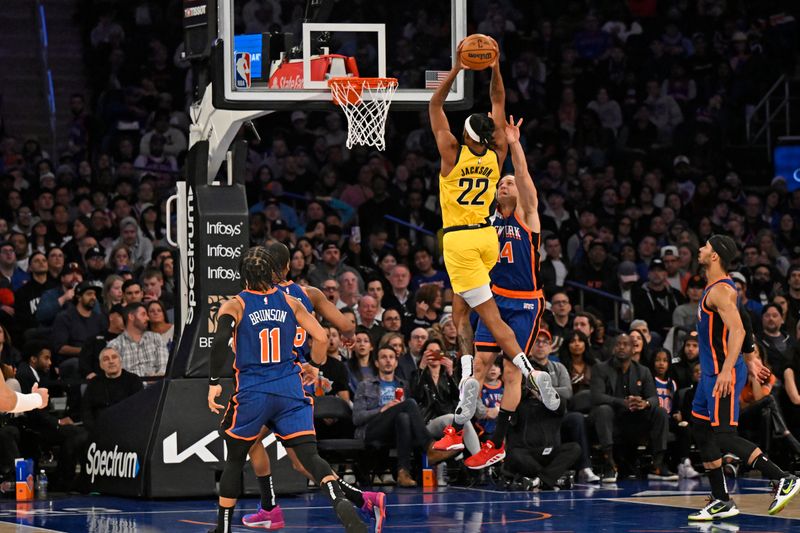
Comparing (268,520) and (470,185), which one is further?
(268,520)

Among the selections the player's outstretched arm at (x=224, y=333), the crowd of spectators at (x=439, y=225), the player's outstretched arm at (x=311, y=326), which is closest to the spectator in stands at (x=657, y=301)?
the crowd of spectators at (x=439, y=225)

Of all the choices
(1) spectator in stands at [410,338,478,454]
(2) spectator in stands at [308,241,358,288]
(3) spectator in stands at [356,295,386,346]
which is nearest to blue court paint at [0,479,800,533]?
(1) spectator in stands at [410,338,478,454]

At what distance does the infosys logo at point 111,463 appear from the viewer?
13.8m

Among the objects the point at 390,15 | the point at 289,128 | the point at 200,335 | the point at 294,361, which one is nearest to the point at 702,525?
the point at 294,361

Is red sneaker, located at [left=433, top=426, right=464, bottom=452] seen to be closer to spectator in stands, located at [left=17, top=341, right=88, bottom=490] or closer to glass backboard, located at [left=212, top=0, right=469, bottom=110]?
glass backboard, located at [left=212, top=0, right=469, bottom=110]

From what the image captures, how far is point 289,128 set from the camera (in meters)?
21.8

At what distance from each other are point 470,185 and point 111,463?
4.92 meters

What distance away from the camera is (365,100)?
1273cm

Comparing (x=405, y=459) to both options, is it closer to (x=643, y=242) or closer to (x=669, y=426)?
(x=669, y=426)

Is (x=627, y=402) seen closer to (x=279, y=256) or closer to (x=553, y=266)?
(x=553, y=266)

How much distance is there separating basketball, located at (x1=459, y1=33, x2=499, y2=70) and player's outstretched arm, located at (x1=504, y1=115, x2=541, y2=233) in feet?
2.44

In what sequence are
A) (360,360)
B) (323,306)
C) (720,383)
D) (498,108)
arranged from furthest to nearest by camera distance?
(360,360) → (720,383) → (498,108) → (323,306)

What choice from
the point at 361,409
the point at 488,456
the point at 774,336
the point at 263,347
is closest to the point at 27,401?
the point at 263,347

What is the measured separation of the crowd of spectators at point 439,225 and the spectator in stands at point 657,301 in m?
0.03
